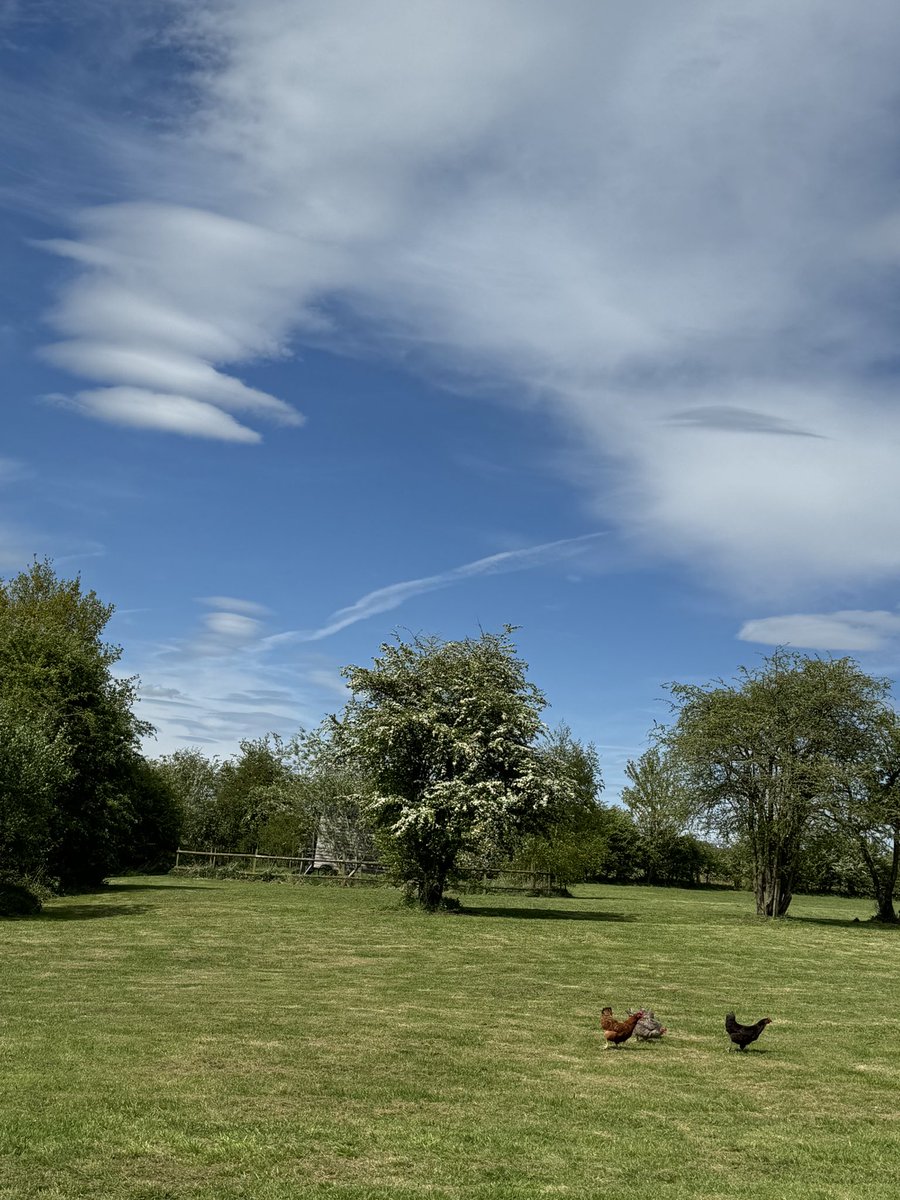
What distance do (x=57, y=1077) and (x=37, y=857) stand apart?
30.8 meters

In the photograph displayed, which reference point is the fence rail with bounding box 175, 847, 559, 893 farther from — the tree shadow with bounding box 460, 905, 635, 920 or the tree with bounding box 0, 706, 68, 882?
the tree with bounding box 0, 706, 68, 882

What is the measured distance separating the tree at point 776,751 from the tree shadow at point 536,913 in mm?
6387

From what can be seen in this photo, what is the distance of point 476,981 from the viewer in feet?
68.6

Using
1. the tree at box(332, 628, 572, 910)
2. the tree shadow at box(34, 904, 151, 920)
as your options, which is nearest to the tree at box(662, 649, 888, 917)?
the tree at box(332, 628, 572, 910)

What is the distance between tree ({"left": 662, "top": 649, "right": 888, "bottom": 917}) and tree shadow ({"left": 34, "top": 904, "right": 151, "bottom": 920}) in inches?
871

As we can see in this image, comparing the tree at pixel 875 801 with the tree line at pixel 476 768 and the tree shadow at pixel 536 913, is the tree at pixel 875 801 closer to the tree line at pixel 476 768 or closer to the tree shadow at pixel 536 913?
the tree line at pixel 476 768

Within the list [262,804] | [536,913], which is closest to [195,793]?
[262,804]

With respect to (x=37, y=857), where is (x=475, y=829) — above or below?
above

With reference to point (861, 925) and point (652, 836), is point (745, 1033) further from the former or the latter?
point (652, 836)

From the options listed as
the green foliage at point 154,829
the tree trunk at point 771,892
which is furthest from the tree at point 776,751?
the green foliage at point 154,829

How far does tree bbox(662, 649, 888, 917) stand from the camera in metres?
42.0

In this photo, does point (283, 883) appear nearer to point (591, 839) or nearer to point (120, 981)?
point (591, 839)

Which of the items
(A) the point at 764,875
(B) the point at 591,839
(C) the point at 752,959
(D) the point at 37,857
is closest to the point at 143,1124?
(C) the point at 752,959

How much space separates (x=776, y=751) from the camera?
42344mm
